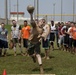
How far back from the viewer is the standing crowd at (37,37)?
1118 cm

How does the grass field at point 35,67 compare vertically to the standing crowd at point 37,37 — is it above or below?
below

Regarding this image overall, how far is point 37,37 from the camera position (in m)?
11.1

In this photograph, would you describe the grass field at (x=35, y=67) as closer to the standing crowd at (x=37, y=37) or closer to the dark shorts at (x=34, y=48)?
the standing crowd at (x=37, y=37)

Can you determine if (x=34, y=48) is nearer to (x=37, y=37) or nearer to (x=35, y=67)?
(x=37, y=37)

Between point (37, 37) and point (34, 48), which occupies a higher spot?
point (37, 37)

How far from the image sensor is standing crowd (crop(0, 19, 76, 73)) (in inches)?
440

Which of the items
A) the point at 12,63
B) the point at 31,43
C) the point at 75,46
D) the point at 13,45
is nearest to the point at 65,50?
the point at 75,46

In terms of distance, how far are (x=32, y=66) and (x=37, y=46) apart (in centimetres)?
203

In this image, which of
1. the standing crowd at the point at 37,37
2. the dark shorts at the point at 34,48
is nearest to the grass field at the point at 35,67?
the standing crowd at the point at 37,37

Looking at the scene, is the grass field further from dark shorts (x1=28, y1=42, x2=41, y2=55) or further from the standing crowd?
dark shorts (x1=28, y1=42, x2=41, y2=55)

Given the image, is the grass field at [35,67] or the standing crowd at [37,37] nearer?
the standing crowd at [37,37]

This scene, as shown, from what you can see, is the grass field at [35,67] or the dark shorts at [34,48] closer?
the dark shorts at [34,48]

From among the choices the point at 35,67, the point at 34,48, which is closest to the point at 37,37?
the point at 34,48

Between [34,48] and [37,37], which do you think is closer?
[37,37]
